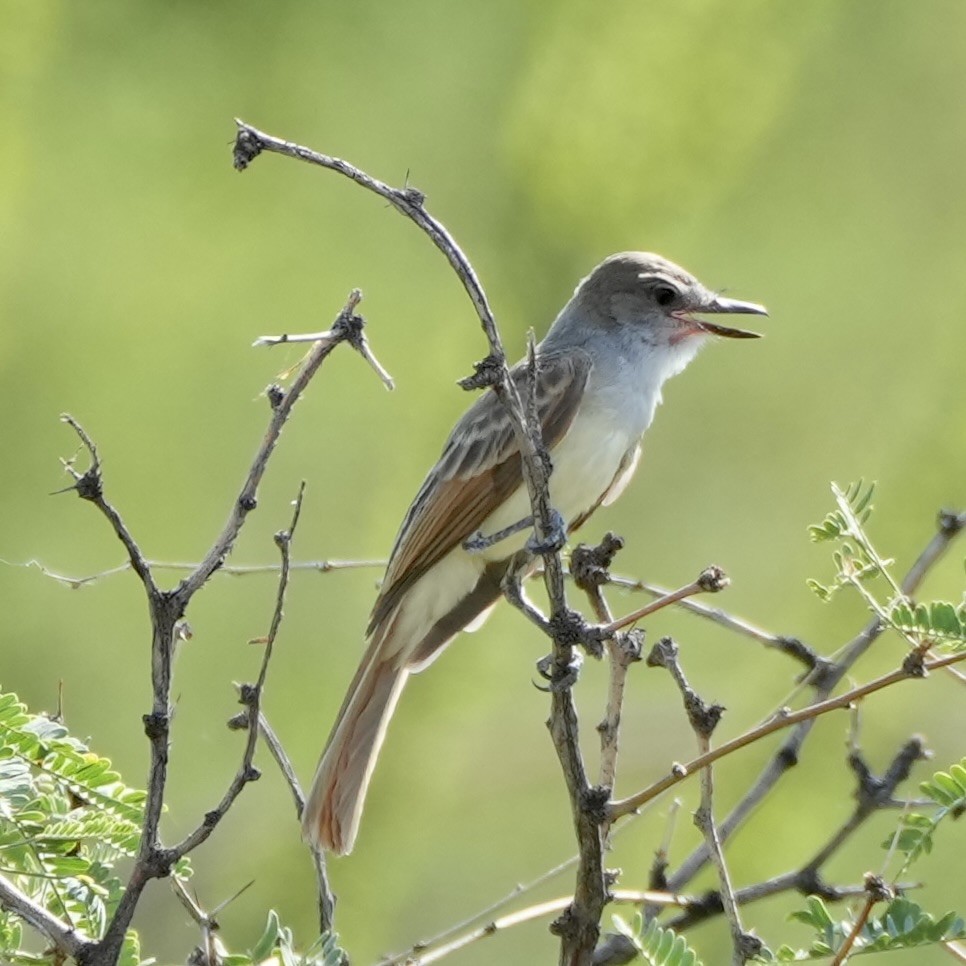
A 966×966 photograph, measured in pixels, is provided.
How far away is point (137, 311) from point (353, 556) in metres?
1.31

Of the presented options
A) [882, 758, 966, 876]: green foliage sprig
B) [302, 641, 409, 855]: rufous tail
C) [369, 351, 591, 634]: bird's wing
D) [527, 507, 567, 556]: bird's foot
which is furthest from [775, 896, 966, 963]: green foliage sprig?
[369, 351, 591, 634]: bird's wing

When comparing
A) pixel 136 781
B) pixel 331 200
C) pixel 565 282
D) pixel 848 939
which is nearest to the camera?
pixel 848 939

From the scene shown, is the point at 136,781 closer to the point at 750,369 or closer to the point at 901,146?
the point at 750,369

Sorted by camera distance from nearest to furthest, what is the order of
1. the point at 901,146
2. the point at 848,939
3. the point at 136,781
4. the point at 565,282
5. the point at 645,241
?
the point at 848,939 → the point at 136,781 → the point at 565,282 → the point at 645,241 → the point at 901,146

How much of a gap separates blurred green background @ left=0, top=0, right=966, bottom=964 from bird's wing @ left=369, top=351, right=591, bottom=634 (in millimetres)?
847

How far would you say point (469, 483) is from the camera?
372 cm

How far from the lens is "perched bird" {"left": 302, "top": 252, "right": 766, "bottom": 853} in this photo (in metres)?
3.66

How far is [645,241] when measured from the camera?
5988mm

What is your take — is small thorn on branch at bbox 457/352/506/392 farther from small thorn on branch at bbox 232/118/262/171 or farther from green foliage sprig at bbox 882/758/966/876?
green foliage sprig at bbox 882/758/966/876

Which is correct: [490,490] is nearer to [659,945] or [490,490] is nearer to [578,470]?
[578,470]

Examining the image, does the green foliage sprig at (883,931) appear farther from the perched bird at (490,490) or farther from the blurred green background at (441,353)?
the blurred green background at (441,353)

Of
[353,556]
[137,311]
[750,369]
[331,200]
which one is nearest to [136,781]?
[353,556]

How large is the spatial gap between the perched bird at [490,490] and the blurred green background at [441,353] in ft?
2.17


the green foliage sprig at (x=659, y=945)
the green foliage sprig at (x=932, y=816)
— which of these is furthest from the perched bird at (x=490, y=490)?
the green foliage sprig at (x=932, y=816)
